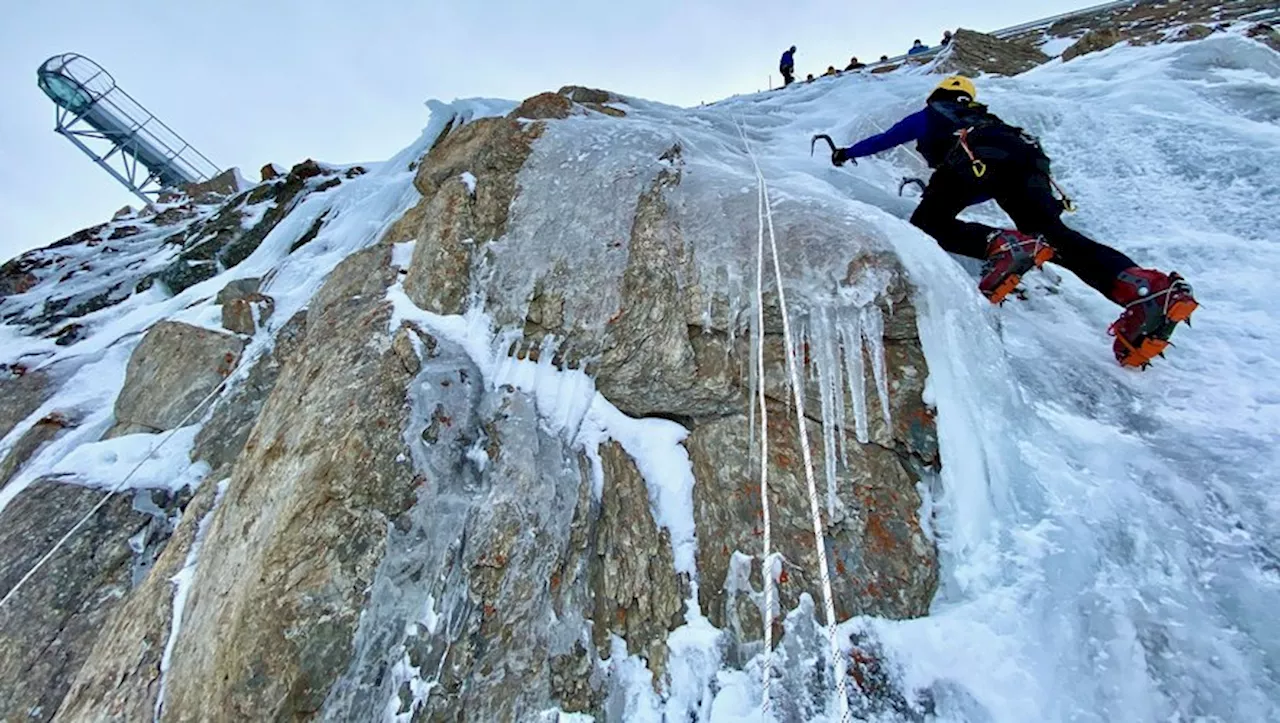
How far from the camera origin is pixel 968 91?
404 cm

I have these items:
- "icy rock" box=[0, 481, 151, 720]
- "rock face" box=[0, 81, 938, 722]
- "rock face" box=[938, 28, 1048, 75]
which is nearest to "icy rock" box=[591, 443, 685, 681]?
"rock face" box=[0, 81, 938, 722]

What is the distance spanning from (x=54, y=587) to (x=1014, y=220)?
6.75m

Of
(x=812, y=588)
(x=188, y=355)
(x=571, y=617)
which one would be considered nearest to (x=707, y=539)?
(x=812, y=588)

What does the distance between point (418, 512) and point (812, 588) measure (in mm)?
1988

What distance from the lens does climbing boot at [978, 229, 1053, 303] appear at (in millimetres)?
3602

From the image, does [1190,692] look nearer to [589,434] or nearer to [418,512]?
[589,434]

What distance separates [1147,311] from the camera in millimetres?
3156

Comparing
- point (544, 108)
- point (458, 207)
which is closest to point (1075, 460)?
point (458, 207)

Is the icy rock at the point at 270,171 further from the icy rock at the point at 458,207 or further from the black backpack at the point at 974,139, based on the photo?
the black backpack at the point at 974,139

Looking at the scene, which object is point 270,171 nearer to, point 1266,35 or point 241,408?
point 241,408

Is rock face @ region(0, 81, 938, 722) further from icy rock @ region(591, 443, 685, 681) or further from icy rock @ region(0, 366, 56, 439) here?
icy rock @ region(0, 366, 56, 439)

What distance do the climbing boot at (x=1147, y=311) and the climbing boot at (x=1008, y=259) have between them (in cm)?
44

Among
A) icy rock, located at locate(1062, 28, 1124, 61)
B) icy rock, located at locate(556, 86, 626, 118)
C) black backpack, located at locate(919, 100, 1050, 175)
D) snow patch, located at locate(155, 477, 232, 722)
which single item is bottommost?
snow patch, located at locate(155, 477, 232, 722)

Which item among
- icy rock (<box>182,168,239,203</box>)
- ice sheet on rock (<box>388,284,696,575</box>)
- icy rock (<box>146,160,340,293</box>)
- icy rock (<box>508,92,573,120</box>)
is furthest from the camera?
icy rock (<box>182,168,239,203</box>)
